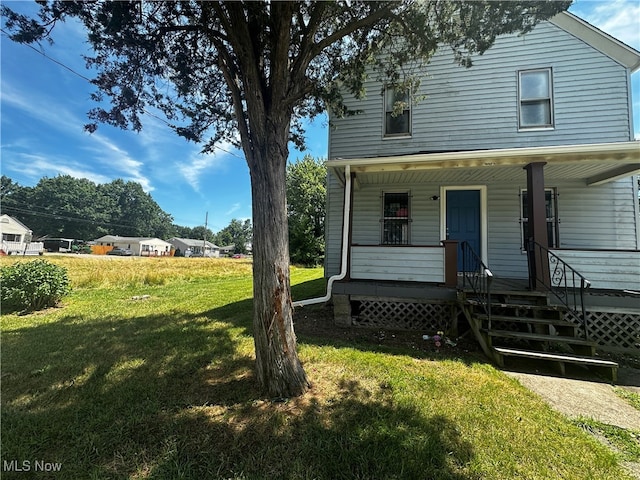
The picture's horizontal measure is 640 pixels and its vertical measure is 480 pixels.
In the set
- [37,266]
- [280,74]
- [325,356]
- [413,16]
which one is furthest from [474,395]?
[37,266]

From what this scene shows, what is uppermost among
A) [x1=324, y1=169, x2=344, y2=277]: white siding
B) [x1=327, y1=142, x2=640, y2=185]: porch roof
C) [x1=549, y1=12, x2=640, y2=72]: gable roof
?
[x1=549, y1=12, x2=640, y2=72]: gable roof

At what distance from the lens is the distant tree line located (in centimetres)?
3069

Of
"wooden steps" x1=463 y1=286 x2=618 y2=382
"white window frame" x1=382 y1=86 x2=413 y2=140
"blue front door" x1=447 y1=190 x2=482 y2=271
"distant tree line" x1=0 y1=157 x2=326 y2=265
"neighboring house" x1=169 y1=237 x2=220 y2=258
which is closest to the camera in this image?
"wooden steps" x1=463 y1=286 x2=618 y2=382

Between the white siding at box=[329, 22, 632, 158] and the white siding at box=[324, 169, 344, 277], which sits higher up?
the white siding at box=[329, 22, 632, 158]

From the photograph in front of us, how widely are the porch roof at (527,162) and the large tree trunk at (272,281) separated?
10.6ft

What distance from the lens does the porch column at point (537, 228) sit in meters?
5.18

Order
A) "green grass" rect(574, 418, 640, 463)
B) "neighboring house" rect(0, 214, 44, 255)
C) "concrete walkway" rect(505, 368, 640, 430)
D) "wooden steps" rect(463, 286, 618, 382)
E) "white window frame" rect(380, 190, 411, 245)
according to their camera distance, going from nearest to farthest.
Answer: "green grass" rect(574, 418, 640, 463), "concrete walkway" rect(505, 368, 640, 430), "wooden steps" rect(463, 286, 618, 382), "white window frame" rect(380, 190, 411, 245), "neighboring house" rect(0, 214, 44, 255)

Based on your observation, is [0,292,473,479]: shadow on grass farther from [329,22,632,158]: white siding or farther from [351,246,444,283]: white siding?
[329,22,632,158]: white siding

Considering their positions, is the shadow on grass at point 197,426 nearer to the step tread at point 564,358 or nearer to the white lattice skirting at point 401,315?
the step tread at point 564,358

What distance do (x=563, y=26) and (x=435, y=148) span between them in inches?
162

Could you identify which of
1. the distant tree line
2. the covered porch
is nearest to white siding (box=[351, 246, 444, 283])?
the covered porch

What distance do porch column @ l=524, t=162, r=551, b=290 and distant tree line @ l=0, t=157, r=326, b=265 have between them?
22715 mm

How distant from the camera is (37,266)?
736cm

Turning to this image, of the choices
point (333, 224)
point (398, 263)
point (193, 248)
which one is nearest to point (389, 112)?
point (333, 224)
